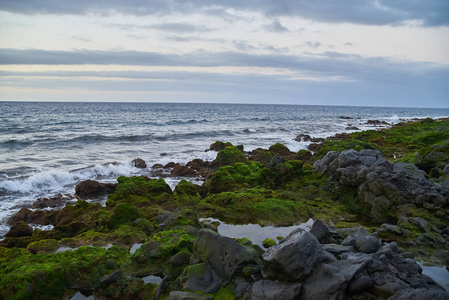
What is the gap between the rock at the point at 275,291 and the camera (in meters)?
5.62

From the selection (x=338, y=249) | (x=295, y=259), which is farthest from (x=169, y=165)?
(x=295, y=259)

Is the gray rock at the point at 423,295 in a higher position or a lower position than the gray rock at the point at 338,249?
higher

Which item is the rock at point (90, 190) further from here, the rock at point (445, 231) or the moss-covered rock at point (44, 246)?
the rock at point (445, 231)

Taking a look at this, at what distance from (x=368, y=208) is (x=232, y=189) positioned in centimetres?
595

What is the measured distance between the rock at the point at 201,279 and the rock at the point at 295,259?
1.15 m

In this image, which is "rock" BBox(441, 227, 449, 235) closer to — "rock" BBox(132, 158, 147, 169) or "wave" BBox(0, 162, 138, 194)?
"wave" BBox(0, 162, 138, 194)

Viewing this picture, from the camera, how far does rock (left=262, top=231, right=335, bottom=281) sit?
580 cm

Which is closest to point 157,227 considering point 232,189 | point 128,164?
point 232,189

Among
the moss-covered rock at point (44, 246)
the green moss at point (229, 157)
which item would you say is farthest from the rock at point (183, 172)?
the moss-covered rock at point (44, 246)

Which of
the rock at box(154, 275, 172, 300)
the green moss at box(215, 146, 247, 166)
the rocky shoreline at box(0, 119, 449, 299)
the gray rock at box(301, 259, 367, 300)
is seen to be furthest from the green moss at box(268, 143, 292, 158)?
the gray rock at box(301, 259, 367, 300)

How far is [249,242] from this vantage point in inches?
325

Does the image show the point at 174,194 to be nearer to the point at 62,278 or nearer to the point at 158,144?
the point at 62,278

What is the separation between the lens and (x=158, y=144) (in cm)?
3353

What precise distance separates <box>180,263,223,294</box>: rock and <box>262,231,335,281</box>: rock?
115 cm
